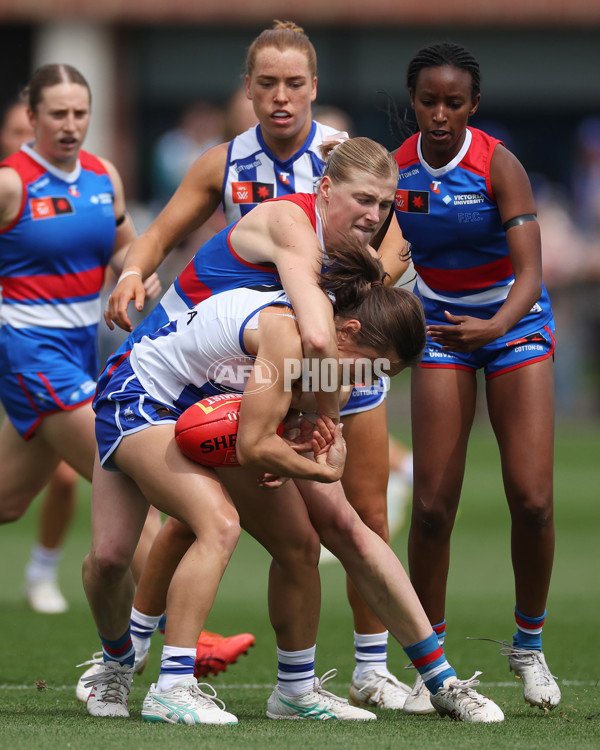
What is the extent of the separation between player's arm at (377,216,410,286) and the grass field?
1802 mm

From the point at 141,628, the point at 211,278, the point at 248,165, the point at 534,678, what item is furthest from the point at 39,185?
the point at 534,678

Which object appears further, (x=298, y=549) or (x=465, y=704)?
(x=298, y=549)

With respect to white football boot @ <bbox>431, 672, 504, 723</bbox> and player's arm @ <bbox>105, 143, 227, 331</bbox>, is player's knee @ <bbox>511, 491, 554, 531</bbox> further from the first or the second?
player's arm @ <bbox>105, 143, 227, 331</bbox>

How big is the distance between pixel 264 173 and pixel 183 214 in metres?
0.40

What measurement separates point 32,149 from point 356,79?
17094mm

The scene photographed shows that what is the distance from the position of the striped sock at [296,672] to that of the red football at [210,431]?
803mm

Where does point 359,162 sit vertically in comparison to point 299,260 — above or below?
above

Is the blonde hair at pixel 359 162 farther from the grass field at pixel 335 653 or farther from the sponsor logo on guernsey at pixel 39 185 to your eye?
the sponsor logo on guernsey at pixel 39 185

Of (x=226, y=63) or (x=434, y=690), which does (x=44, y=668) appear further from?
(x=226, y=63)

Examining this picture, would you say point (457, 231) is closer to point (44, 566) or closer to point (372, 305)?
point (372, 305)

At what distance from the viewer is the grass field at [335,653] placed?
4250mm

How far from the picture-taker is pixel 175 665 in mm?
4438

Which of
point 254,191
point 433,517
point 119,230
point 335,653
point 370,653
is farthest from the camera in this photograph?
point 119,230

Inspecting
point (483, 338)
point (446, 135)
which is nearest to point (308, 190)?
point (446, 135)
